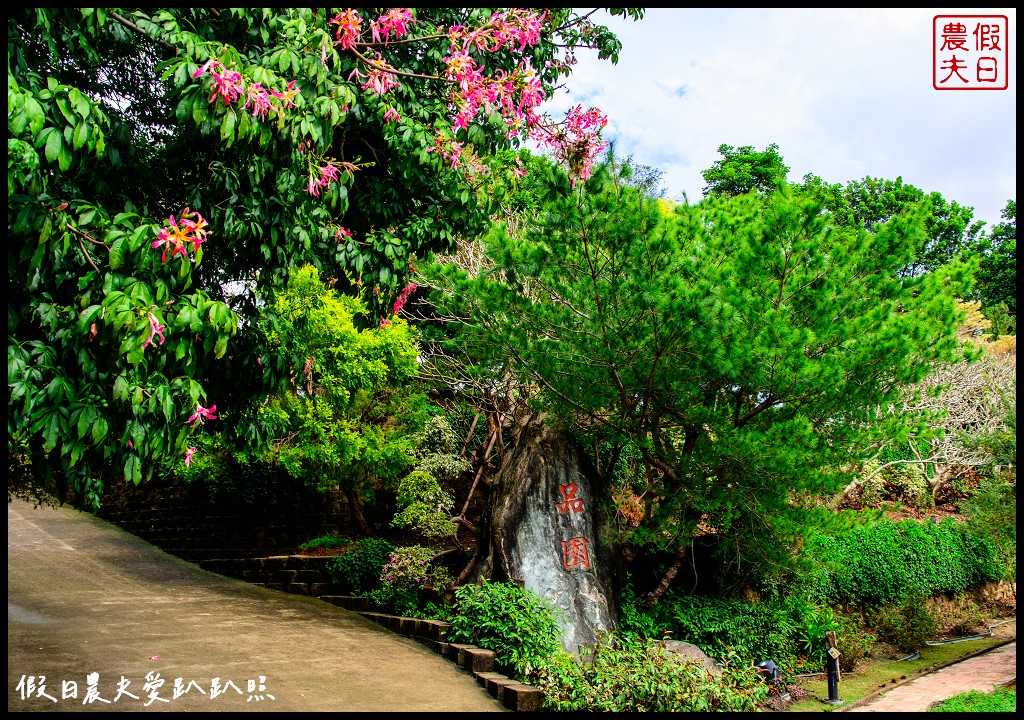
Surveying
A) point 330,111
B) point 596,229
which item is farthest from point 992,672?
point 330,111

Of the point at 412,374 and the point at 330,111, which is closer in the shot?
the point at 330,111

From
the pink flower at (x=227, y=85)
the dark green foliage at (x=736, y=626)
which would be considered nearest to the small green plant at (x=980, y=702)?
the dark green foliage at (x=736, y=626)

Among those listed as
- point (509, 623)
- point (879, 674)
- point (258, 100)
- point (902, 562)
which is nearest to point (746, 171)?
point (902, 562)

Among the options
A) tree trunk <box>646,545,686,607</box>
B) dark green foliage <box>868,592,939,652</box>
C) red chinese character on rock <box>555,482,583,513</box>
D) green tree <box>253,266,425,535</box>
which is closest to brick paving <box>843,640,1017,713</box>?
dark green foliage <box>868,592,939,652</box>

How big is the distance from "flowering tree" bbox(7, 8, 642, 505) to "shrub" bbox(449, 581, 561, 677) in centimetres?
337

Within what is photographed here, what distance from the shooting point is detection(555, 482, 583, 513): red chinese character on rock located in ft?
28.6

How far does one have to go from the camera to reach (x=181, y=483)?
14422 millimetres

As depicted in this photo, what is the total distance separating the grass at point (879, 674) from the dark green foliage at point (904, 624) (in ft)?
0.74

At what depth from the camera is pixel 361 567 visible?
33.6 feet

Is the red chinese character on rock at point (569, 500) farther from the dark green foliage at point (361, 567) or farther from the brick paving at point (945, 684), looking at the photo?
the brick paving at point (945, 684)

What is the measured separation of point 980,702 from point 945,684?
2269 millimetres

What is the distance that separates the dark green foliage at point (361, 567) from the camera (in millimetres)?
10148

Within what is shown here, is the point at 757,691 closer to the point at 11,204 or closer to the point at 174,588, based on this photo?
the point at 11,204

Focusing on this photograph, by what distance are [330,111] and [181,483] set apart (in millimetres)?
12079
